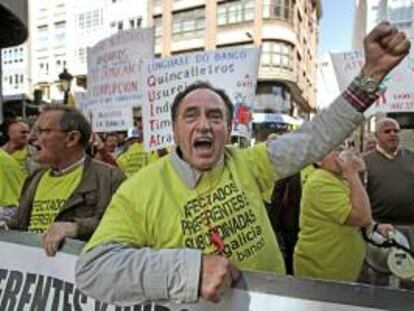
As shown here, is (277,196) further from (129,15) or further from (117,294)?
(129,15)

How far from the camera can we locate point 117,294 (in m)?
1.77

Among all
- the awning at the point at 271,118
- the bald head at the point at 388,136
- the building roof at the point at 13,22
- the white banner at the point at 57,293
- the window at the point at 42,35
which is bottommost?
the white banner at the point at 57,293

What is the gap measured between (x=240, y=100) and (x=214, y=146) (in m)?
3.06

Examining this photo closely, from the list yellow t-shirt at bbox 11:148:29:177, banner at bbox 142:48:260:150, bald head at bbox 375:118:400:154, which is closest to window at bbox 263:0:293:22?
yellow t-shirt at bbox 11:148:29:177

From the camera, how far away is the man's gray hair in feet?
10.9

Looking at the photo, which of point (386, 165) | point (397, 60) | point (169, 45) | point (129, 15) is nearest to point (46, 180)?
point (397, 60)

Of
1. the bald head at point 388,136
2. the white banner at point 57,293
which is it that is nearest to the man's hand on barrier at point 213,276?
the white banner at point 57,293

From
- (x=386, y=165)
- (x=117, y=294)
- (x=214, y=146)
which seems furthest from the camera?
(x=386, y=165)

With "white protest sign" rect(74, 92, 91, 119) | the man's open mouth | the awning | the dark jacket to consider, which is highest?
the awning

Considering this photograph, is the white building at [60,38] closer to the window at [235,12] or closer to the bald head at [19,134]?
the window at [235,12]

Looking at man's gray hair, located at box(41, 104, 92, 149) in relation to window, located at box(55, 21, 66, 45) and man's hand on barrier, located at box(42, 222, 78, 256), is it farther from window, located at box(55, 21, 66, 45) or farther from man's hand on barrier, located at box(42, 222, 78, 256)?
window, located at box(55, 21, 66, 45)

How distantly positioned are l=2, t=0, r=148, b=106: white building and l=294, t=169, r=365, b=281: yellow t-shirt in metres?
49.6

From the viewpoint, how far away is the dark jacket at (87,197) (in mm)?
2998

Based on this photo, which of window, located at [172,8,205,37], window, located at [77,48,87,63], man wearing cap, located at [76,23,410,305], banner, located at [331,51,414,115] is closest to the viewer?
man wearing cap, located at [76,23,410,305]
